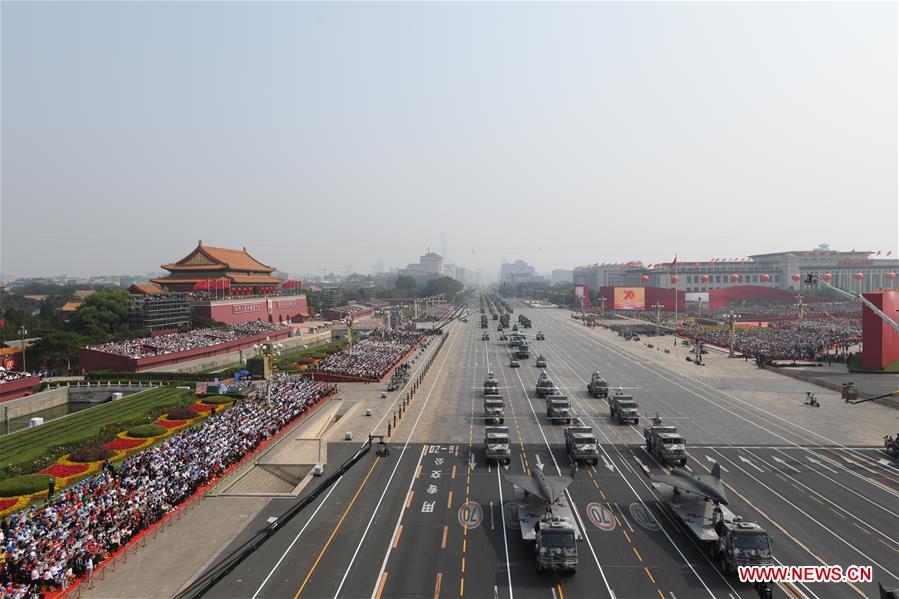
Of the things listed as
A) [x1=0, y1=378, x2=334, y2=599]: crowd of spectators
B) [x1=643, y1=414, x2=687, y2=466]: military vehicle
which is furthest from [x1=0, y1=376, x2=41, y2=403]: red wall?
[x1=643, y1=414, x2=687, y2=466]: military vehicle

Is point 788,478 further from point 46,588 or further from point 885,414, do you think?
point 46,588

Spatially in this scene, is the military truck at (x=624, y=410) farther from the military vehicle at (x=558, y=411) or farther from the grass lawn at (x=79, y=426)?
the grass lawn at (x=79, y=426)

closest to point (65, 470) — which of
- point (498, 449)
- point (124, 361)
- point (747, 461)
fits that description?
point (498, 449)

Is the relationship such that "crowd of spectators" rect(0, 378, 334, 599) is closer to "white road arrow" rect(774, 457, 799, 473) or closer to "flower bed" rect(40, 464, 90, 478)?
"flower bed" rect(40, 464, 90, 478)

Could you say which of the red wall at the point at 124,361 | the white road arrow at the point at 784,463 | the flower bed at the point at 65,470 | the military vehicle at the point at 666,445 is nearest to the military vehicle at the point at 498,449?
the military vehicle at the point at 666,445

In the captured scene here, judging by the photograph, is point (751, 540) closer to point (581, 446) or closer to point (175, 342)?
point (581, 446)
